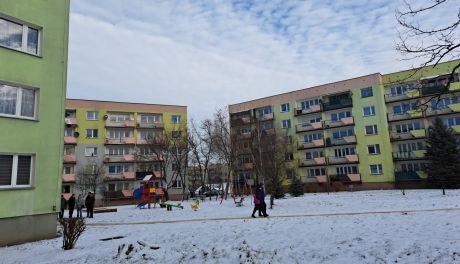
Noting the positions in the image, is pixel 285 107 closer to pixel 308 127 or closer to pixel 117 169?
pixel 308 127

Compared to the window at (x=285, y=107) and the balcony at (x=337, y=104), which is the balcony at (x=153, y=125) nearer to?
the window at (x=285, y=107)

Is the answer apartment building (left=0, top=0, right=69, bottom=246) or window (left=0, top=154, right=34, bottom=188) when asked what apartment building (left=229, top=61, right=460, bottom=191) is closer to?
apartment building (left=0, top=0, right=69, bottom=246)

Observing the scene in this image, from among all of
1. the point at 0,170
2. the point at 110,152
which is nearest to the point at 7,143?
the point at 0,170

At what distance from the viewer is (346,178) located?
4997 cm

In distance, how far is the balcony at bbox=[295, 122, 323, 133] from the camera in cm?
5455

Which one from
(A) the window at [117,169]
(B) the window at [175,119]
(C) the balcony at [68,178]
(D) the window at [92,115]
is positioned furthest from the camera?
(B) the window at [175,119]

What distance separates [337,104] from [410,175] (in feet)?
48.9

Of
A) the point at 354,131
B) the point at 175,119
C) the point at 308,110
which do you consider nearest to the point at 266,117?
the point at 308,110

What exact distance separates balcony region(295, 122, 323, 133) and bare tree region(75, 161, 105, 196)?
3248 centimetres

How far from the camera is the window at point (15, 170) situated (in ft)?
43.4

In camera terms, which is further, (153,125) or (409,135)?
(153,125)

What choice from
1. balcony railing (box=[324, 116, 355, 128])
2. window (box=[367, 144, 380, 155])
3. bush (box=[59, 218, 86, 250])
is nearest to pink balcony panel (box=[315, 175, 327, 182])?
window (box=[367, 144, 380, 155])

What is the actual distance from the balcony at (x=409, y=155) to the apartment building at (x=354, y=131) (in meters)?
0.12

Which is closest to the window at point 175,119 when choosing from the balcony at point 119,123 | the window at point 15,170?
the balcony at point 119,123
